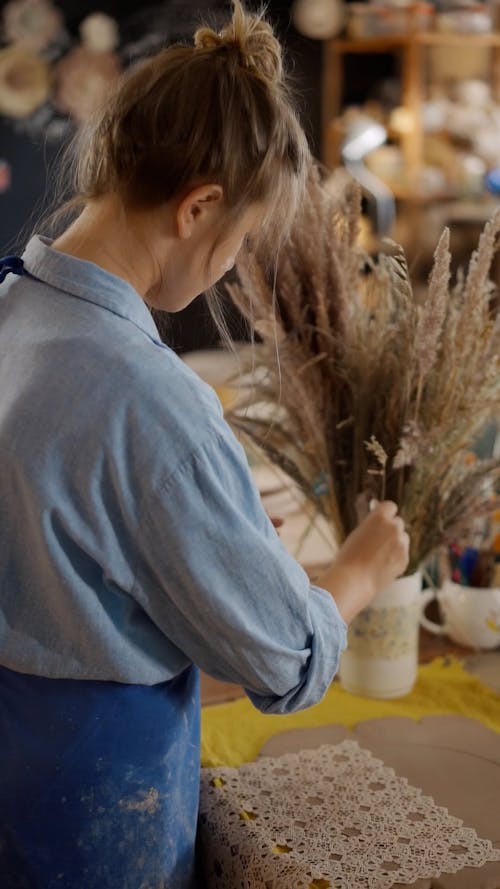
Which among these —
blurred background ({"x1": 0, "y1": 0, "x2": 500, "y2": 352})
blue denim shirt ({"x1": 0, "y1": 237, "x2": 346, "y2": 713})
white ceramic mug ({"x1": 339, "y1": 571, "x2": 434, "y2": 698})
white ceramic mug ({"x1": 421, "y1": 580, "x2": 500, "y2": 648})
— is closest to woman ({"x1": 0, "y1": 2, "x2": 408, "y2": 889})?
blue denim shirt ({"x1": 0, "y1": 237, "x2": 346, "y2": 713})

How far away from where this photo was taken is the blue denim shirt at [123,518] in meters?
0.86

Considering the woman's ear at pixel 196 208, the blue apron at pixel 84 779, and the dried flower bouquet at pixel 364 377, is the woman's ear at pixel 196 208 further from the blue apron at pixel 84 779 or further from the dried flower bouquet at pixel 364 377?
the dried flower bouquet at pixel 364 377

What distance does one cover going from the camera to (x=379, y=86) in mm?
5371

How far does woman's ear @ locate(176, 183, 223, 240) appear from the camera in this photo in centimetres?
92

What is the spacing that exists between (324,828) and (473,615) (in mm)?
520

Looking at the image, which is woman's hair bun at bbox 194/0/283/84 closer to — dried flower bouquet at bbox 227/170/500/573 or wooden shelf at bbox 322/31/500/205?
dried flower bouquet at bbox 227/170/500/573

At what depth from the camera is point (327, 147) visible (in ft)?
17.8

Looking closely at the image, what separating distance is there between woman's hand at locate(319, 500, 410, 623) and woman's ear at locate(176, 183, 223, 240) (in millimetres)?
390

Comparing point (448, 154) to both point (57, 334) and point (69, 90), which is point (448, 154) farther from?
point (57, 334)

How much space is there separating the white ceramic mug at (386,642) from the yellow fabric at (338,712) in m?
0.02

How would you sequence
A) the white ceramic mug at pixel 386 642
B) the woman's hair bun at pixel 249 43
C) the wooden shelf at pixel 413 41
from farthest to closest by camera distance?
the wooden shelf at pixel 413 41, the white ceramic mug at pixel 386 642, the woman's hair bun at pixel 249 43

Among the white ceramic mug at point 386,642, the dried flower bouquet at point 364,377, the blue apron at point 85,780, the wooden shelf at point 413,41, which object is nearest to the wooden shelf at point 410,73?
the wooden shelf at point 413,41

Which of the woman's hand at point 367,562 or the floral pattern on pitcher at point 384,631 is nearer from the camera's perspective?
the woman's hand at point 367,562

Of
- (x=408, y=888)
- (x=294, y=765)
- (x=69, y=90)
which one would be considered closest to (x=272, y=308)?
(x=294, y=765)
